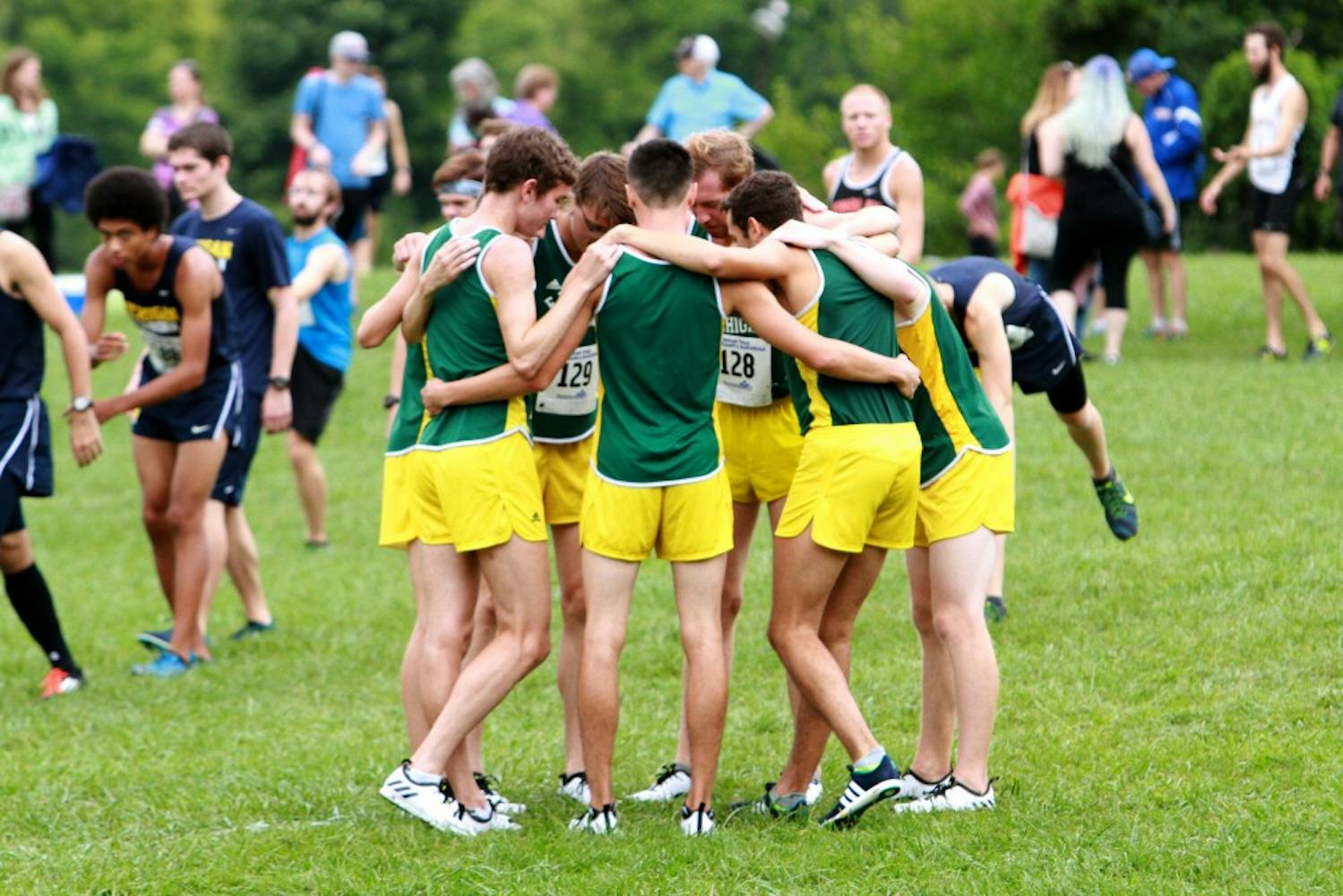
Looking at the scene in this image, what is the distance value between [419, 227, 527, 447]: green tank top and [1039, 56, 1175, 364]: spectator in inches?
322

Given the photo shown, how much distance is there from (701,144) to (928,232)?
133 feet

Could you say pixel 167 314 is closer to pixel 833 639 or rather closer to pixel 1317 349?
pixel 833 639

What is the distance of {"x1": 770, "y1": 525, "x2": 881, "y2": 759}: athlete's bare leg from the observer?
593cm

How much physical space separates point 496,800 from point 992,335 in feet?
8.16

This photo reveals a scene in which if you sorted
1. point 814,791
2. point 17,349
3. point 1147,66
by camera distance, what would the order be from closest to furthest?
point 814,791 → point 17,349 → point 1147,66

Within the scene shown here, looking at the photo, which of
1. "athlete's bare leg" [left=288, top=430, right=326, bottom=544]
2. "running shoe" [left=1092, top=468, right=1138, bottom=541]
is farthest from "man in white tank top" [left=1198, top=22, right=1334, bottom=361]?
"athlete's bare leg" [left=288, top=430, right=326, bottom=544]

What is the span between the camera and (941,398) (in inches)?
245

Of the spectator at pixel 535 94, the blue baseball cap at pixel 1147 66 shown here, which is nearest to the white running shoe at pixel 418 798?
the spectator at pixel 535 94

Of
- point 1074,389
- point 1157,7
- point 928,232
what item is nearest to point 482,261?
point 1074,389

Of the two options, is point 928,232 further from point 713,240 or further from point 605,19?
point 713,240

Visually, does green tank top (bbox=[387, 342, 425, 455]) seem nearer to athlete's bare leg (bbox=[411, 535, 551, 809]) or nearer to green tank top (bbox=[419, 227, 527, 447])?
green tank top (bbox=[419, 227, 527, 447])

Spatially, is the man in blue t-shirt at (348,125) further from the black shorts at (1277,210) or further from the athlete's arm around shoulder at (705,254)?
the athlete's arm around shoulder at (705,254)

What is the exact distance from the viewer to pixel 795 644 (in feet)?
19.6

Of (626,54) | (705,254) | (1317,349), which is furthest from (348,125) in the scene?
(626,54)
